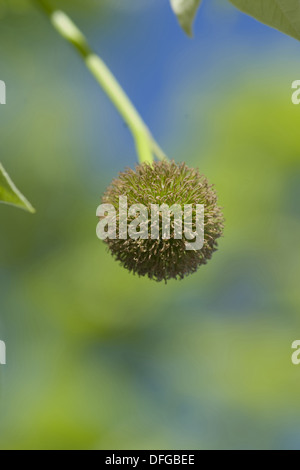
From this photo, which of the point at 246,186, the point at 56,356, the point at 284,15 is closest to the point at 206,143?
the point at 246,186

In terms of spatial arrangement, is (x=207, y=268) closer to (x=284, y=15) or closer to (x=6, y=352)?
(x=6, y=352)

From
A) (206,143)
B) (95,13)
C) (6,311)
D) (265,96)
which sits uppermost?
(95,13)

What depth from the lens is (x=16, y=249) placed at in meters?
4.06

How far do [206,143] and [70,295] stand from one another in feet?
4.98

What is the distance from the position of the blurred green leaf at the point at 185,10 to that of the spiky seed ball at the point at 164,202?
0.37 meters

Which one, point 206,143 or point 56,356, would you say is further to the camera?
point 206,143
